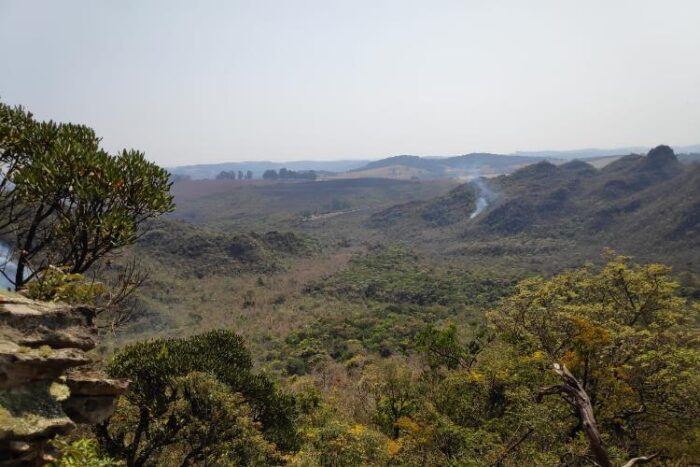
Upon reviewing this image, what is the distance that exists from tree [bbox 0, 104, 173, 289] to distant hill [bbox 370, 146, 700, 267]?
307ft

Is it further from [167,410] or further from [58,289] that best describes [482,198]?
[58,289]

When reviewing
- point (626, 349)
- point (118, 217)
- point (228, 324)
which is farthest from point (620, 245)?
point (118, 217)

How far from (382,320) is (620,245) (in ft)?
219

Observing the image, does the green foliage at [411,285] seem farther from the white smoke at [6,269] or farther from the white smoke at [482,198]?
the white smoke at [482,198]

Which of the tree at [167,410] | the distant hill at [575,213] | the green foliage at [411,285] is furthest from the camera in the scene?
the distant hill at [575,213]

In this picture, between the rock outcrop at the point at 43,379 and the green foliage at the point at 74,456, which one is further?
the green foliage at the point at 74,456

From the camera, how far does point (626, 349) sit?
62.5 ft

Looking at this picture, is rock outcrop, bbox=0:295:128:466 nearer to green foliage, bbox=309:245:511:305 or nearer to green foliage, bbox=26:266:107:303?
green foliage, bbox=26:266:107:303

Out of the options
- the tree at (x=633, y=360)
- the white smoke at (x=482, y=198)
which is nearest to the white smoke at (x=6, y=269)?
the tree at (x=633, y=360)

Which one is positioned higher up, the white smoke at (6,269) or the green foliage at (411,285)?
the white smoke at (6,269)

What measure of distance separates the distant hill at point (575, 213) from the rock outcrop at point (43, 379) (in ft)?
313

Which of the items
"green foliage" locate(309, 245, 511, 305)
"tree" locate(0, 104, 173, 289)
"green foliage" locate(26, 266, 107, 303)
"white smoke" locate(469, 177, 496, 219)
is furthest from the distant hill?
"green foliage" locate(26, 266, 107, 303)

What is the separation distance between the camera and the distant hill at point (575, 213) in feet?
319

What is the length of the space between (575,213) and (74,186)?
146323 millimetres
